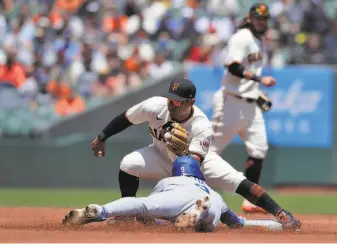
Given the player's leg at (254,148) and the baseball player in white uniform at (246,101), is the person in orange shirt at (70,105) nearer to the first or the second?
the baseball player in white uniform at (246,101)

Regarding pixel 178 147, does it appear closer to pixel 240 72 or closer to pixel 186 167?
pixel 186 167

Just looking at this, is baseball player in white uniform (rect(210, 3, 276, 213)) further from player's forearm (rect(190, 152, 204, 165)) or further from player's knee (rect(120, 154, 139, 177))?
player's forearm (rect(190, 152, 204, 165))

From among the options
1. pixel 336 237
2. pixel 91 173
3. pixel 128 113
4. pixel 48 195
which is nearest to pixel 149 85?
pixel 91 173

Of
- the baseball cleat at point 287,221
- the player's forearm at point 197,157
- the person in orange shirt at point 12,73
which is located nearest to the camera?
the player's forearm at point 197,157

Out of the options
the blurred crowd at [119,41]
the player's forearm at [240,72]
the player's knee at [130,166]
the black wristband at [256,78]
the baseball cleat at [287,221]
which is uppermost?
the blurred crowd at [119,41]

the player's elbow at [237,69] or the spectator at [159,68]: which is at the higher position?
the spectator at [159,68]

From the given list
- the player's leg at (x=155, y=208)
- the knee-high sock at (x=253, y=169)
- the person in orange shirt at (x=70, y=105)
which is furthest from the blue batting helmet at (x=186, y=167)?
the person in orange shirt at (x=70, y=105)

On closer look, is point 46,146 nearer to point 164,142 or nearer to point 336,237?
point 164,142
